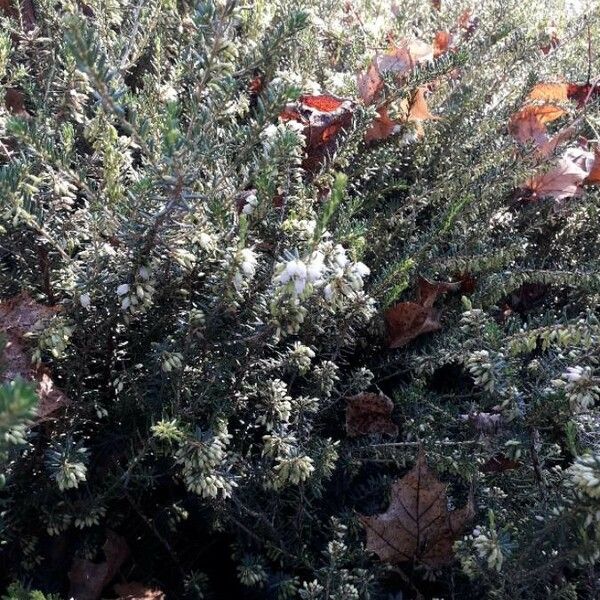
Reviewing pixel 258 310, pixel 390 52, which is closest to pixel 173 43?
pixel 390 52

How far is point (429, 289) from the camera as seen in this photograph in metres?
1.71

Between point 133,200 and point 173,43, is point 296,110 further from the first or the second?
point 133,200

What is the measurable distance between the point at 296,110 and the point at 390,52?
339 millimetres

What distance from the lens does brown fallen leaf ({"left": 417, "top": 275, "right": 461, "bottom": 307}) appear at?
1.70 metres

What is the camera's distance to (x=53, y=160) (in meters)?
1.22

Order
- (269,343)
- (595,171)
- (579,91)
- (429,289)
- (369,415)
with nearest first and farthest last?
(269,343), (369,415), (429,289), (595,171), (579,91)

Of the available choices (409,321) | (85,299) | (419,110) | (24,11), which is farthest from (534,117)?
(24,11)

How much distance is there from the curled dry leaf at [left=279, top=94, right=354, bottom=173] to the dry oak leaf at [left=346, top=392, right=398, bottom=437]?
24.7 inches

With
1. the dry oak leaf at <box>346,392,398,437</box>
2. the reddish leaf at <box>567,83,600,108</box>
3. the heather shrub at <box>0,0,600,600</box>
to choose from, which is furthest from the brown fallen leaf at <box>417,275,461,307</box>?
the reddish leaf at <box>567,83,600,108</box>

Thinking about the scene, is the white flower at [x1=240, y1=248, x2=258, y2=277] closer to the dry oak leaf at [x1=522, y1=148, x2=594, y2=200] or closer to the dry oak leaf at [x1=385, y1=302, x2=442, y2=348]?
the dry oak leaf at [x1=385, y1=302, x2=442, y2=348]

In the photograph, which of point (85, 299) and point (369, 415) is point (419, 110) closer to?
point (369, 415)

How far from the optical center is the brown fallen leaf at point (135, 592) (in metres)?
1.41

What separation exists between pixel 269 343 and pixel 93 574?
1.89ft

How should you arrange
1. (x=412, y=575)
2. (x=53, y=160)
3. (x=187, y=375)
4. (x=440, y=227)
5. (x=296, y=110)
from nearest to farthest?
(x=53, y=160) < (x=187, y=375) < (x=412, y=575) < (x=440, y=227) < (x=296, y=110)
